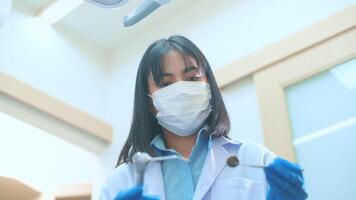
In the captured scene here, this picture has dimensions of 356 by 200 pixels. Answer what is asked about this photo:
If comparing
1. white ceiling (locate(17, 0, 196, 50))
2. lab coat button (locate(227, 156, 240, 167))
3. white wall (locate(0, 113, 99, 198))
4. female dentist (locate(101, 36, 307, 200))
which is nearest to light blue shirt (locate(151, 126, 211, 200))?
female dentist (locate(101, 36, 307, 200))

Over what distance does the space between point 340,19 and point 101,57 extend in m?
1.69

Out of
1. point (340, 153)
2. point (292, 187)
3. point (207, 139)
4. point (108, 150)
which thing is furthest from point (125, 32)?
point (292, 187)

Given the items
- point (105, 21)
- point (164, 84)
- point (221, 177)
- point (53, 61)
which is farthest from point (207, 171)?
point (105, 21)

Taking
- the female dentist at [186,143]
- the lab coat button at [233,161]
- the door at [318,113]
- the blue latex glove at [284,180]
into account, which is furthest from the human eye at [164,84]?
the door at [318,113]

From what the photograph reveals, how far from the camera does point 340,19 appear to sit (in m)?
1.94

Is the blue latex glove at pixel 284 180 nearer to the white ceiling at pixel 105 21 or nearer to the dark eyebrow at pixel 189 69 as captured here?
the dark eyebrow at pixel 189 69

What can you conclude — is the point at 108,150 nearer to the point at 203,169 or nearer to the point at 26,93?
the point at 26,93

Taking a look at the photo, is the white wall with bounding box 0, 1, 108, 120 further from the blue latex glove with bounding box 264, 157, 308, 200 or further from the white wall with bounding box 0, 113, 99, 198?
the blue latex glove with bounding box 264, 157, 308, 200

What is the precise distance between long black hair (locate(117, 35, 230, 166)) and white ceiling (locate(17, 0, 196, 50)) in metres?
1.53

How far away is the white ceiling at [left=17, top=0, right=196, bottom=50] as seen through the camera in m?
2.81

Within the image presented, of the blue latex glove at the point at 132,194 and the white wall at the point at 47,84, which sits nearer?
the blue latex glove at the point at 132,194

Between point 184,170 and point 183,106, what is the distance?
0.21m

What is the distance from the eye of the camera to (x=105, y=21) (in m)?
2.93

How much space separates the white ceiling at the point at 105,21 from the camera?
281cm
